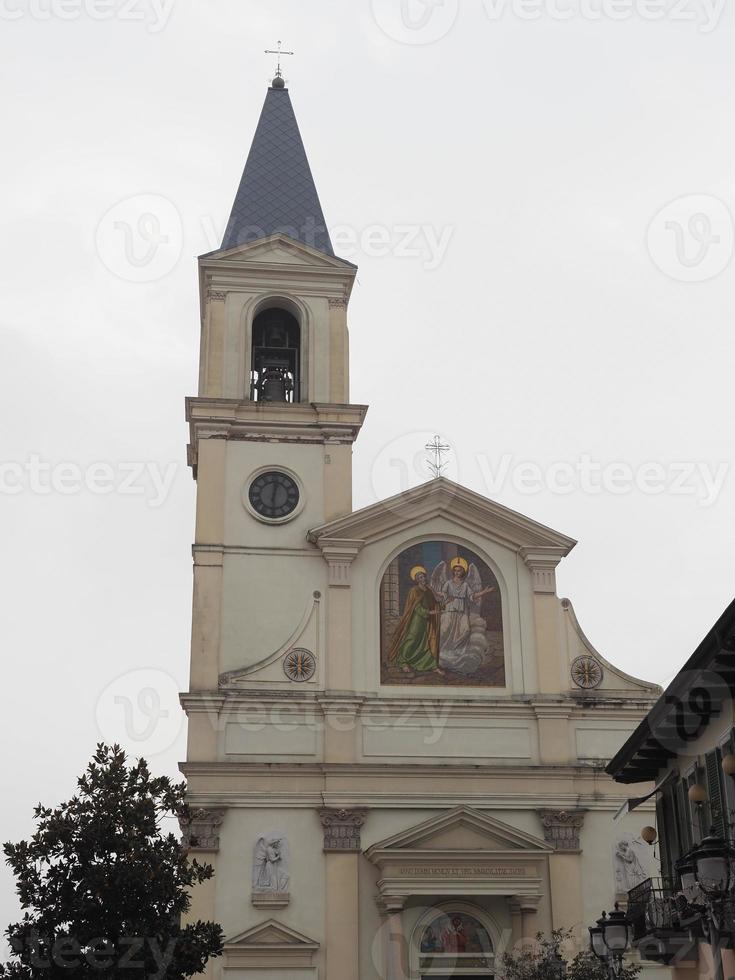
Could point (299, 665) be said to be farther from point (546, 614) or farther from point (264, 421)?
point (264, 421)

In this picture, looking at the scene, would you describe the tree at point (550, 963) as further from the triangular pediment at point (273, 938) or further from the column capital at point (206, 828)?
the column capital at point (206, 828)

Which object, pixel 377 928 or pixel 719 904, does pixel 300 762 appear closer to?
pixel 377 928

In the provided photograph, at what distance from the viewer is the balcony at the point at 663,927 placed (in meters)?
18.3

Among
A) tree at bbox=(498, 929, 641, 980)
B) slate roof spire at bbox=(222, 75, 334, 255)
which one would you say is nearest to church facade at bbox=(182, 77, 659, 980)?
tree at bbox=(498, 929, 641, 980)

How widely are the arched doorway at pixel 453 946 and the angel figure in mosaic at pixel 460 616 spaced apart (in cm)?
559

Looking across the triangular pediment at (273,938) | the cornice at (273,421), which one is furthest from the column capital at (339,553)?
the triangular pediment at (273,938)

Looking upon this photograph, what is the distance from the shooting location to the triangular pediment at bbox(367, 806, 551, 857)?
94.2ft

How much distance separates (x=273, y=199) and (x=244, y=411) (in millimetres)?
7195

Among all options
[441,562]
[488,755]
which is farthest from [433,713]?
[441,562]

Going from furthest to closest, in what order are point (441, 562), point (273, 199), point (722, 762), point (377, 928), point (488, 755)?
point (273, 199) < point (441, 562) < point (488, 755) < point (377, 928) < point (722, 762)

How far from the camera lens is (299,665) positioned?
3095 centimetres

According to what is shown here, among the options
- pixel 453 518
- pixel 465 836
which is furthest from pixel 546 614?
pixel 465 836

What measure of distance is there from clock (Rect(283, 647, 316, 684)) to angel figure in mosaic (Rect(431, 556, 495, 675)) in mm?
3082

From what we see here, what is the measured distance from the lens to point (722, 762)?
1748cm
